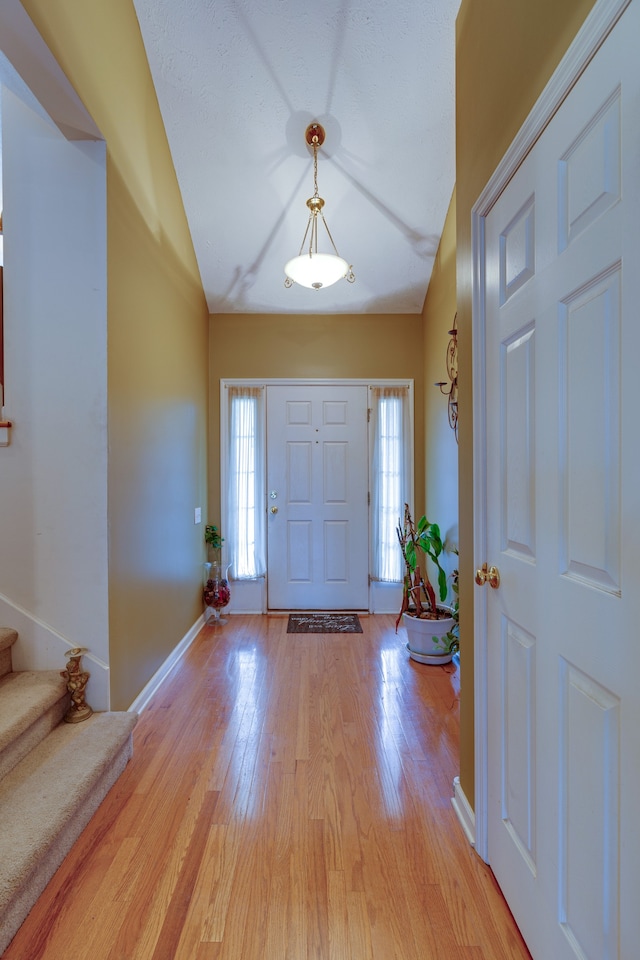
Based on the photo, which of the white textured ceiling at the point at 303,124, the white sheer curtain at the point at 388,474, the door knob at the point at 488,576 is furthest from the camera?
the white sheer curtain at the point at 388,474

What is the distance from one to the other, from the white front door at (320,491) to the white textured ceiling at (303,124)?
3.31ft

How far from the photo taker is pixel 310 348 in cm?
389

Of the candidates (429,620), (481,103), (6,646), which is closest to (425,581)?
(429,620)

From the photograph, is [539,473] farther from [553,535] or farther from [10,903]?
[10,903]

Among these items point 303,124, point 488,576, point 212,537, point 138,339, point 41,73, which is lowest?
point 212,537

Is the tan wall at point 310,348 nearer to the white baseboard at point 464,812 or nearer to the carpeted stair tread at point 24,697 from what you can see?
the carpeted stair tread at point 24,697

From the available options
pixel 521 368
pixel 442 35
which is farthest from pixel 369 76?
pixel 521 368

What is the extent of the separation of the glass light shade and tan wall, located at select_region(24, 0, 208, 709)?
31.8 inches

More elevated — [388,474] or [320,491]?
[388,474]

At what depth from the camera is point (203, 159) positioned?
2752 mm

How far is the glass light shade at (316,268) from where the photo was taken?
8.04 ft

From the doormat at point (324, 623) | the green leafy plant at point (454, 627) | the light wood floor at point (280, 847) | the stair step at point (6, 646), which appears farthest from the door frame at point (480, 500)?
the doormat at point (324, 623)

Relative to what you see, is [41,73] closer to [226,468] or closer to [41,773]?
[41,773]

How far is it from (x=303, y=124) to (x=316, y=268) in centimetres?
89
